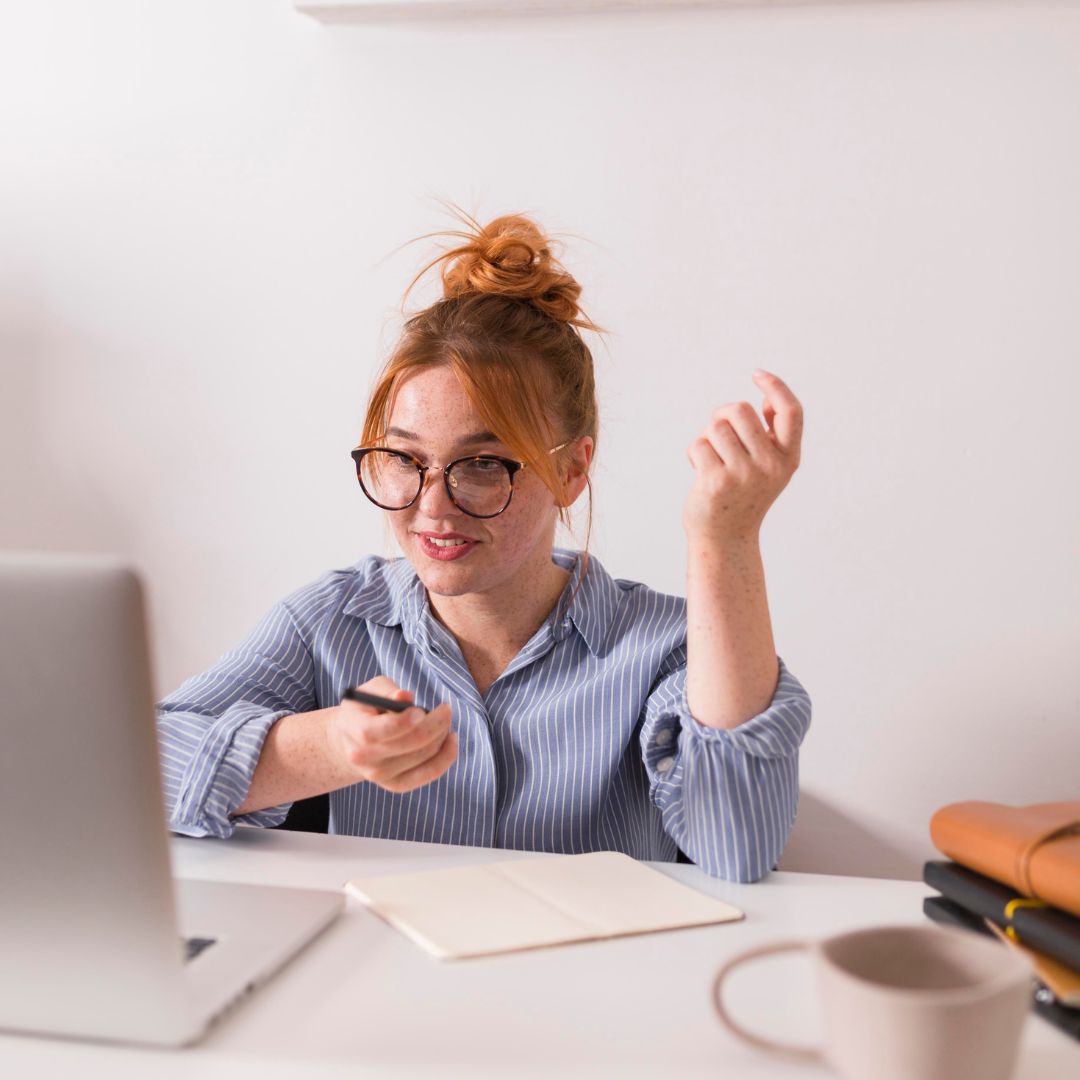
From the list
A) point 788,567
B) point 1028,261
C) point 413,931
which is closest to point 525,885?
point 413,931

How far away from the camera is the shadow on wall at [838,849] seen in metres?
1.96

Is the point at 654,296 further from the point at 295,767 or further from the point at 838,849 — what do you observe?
the point at 295,767

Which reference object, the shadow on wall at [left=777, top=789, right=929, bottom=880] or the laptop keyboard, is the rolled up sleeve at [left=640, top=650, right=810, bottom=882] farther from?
the shadow on wall at [left=777, top=789, right=929, bottom=880]

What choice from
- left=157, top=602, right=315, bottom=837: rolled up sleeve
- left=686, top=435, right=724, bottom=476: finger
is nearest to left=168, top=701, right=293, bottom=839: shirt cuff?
left=157, top=602, right=315, bottom=837: rolled up sleeve

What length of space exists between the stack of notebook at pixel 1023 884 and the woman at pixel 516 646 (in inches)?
7.5

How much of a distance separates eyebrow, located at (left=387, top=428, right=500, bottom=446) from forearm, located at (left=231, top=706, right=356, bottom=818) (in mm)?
328

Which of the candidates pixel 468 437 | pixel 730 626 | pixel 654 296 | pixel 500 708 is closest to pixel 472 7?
pixel 654 296

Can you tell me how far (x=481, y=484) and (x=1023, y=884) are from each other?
0.69 m

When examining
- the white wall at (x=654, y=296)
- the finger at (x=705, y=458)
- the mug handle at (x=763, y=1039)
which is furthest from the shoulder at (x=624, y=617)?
the mug handle at (x=763, y=1039)

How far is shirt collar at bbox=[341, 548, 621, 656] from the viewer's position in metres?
1.38

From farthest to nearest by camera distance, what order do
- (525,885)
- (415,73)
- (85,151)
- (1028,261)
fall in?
(85,151) → (415,73) → (1028,261) → (525,885)

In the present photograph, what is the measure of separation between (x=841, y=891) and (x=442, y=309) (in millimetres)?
783

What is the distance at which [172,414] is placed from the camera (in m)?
2.20

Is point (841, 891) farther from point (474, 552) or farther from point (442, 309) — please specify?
point (442, 309)
